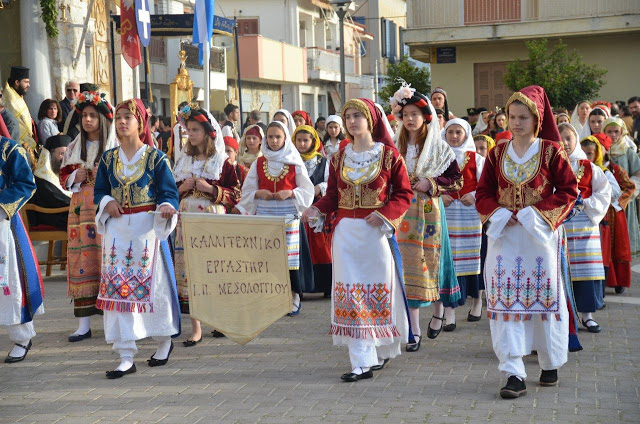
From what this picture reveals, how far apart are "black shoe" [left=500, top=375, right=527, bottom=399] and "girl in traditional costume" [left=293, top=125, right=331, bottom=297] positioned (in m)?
4.17

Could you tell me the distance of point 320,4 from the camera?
43844mm

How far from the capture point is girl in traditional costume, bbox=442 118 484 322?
8.78 meters

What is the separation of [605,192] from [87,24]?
36.2ft

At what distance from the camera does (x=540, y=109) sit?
630 cm

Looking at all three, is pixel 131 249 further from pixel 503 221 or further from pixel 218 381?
pixel 503 221

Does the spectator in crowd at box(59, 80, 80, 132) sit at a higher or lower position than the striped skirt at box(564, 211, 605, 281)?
higher

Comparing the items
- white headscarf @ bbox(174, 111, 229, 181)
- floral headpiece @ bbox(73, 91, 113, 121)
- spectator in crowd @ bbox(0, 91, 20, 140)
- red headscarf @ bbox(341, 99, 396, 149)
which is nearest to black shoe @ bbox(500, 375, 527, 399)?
red headscarf @ bbox(341, 99, 396, 149)

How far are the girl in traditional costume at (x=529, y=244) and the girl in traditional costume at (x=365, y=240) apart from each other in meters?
0.72

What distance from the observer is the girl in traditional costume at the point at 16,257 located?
24.0ft

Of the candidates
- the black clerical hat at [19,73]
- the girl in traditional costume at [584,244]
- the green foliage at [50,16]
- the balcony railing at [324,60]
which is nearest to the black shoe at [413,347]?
the girl in traditional costume at [584,244]

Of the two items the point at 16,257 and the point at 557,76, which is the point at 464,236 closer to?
the point at 16,257

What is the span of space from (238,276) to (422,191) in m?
1.84

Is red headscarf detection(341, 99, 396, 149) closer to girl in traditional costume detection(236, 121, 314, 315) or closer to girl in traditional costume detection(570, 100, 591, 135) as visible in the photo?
girl in traditional costume detection(236, 121, 314, 315)

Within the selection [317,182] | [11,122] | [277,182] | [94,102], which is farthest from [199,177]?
[11,122]
